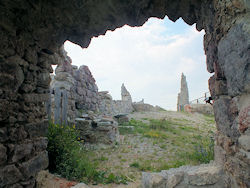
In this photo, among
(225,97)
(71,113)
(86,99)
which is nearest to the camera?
(225,97)

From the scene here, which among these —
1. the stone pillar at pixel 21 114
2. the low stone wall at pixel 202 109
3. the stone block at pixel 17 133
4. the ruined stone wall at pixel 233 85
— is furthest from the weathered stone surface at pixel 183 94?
the stone block at pixel 17 133

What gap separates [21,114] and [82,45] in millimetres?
1402

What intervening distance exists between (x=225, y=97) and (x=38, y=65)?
8.49 feet

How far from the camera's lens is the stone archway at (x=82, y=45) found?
1360 millimetres

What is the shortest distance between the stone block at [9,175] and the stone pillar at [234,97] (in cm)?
239

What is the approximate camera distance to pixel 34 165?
2227mm

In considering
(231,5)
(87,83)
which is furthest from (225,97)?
(87,83)

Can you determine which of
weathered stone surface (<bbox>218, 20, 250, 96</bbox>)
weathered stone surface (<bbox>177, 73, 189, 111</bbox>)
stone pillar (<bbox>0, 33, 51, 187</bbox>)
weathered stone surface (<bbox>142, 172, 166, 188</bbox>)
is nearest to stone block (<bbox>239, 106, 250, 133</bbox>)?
weathered stone surface (<bbox>218, 20, 250, 96</bbox>)

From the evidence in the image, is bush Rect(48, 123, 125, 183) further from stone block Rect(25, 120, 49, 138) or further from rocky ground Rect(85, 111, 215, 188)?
stone block Rect(25, 120, 49, 138)

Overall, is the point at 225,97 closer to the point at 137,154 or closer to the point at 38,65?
the point at 38,65

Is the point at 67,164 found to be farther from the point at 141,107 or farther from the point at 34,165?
the point at 141,107

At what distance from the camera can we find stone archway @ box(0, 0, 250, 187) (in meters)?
1.36

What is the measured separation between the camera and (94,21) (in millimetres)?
2332

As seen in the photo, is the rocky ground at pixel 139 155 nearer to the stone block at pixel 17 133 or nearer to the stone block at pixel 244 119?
the stone block at pixel 17 133
